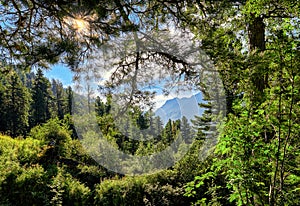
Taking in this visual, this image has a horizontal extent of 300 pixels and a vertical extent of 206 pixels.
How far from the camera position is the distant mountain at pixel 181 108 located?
2908 millimetres

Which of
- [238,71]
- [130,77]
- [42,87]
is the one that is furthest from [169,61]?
[42,87]

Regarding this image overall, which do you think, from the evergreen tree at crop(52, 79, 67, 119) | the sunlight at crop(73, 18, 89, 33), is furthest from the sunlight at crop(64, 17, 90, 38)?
the evergreen tree at crop(52, 79, 67, 119)

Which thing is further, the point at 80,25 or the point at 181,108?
the point at 181,108

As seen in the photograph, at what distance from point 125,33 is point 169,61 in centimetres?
72

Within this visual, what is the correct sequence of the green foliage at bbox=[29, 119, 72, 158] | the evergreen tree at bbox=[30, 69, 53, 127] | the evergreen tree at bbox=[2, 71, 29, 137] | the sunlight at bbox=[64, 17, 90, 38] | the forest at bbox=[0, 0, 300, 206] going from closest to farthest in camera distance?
the forest at bbox=[0, 0, 300, 206] → the sunlight at bbox=[64, 17, 90, 38] → the green foliage at bbox=[29, 119, 72, 158] → the evergreen tree at bbox=[2, 71, 29, 137] → the evergreen tree at bbox=[30, 69, 53, 127]

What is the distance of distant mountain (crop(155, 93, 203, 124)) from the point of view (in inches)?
114

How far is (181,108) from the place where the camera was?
2953 millimetres

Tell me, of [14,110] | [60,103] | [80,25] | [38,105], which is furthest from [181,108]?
[38,105]

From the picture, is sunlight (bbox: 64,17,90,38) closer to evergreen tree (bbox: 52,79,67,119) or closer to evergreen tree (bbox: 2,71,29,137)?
evergreen tree (bbox: 52,79,67,119)

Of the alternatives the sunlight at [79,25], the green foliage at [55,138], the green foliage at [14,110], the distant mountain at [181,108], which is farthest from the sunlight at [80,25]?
the green foliage at [14,110]

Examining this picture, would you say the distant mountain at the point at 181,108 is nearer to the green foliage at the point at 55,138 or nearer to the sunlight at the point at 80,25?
the sunlight at the point at 80,25

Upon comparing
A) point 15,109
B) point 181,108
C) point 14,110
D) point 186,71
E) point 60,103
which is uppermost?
point 60,103

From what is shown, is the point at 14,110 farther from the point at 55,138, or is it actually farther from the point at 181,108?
the point at 181,108

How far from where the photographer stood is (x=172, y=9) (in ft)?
9.13
